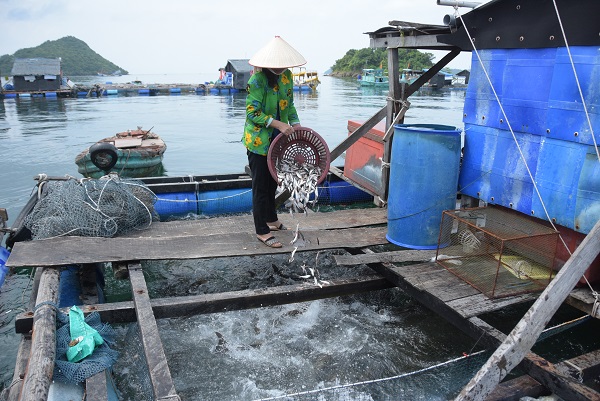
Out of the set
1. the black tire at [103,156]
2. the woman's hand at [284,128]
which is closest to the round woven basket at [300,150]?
the woman's hand at [284,128]

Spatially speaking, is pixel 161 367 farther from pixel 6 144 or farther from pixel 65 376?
pixel 6 144

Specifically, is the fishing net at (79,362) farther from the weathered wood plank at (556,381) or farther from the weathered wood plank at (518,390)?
the weathered wood plank at (556,381)

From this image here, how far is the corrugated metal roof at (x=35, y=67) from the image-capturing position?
44.2m

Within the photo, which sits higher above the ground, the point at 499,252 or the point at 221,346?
the point at 499,252

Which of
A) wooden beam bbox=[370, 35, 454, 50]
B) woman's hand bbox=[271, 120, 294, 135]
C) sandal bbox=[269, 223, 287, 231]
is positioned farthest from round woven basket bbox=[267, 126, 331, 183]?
wooden beam bbox=[370, 35, 454, 50]

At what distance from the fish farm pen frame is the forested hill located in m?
145

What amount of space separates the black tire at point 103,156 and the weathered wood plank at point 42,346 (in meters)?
5.91

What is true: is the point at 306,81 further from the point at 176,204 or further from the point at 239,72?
the point at 176,204

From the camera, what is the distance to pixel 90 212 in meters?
5.41

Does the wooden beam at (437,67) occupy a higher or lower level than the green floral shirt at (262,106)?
higher

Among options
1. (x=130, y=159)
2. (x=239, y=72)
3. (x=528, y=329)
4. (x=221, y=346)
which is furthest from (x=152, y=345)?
(x=239, y=72)

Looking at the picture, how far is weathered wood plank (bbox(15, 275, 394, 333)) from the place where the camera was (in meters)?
4.13

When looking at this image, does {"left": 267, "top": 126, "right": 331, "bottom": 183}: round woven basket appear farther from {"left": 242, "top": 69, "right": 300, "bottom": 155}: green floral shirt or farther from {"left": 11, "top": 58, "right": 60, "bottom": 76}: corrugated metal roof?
{"left": 11, "top": 58, "right": 60, "bottom": 76}: corrugated metal roof

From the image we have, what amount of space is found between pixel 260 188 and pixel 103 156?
20.0ft
